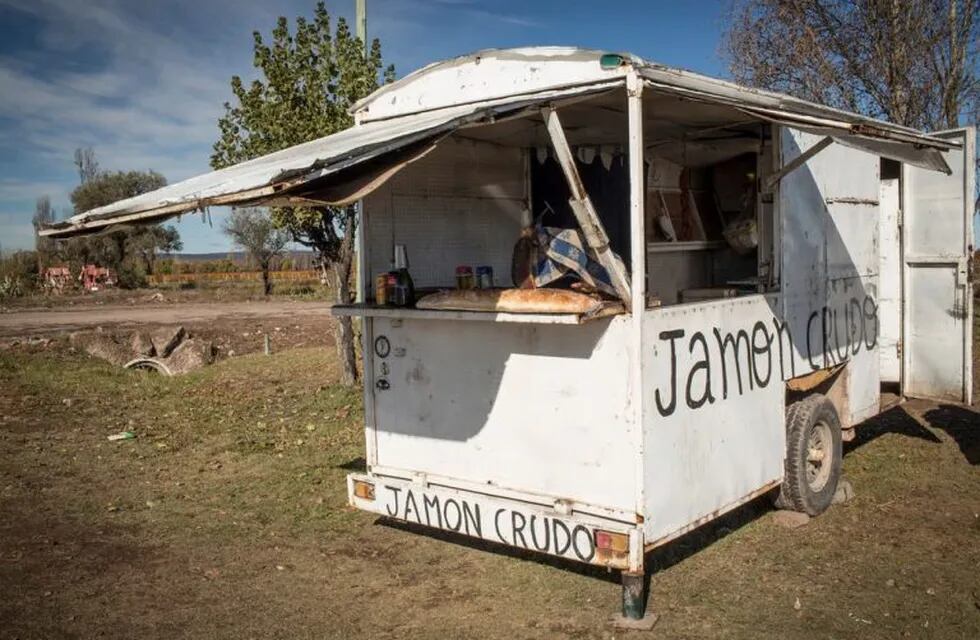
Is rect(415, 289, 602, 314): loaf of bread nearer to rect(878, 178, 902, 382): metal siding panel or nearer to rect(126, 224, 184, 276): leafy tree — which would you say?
rect(878, 178, 902, 382): metal siding panel

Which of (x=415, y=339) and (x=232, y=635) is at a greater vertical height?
(x=415, y=339)

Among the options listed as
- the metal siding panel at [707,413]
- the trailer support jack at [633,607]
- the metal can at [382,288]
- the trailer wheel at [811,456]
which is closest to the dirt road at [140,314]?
the metal can at [382,288]

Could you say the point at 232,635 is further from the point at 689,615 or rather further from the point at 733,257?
the point at 733,257

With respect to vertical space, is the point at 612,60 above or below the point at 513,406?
above

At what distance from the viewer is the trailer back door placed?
22.6ft

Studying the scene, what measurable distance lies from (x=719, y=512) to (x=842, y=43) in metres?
11.1

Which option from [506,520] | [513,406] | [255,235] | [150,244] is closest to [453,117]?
[513,406]

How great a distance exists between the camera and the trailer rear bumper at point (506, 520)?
4070mm

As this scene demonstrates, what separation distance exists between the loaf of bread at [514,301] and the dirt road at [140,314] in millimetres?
19716

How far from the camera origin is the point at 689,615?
435 cm

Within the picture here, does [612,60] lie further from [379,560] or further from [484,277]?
[379,560]

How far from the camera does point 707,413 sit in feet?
15.1

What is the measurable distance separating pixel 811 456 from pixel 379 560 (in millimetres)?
2968

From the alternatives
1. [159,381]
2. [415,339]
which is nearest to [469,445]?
[415,339]
